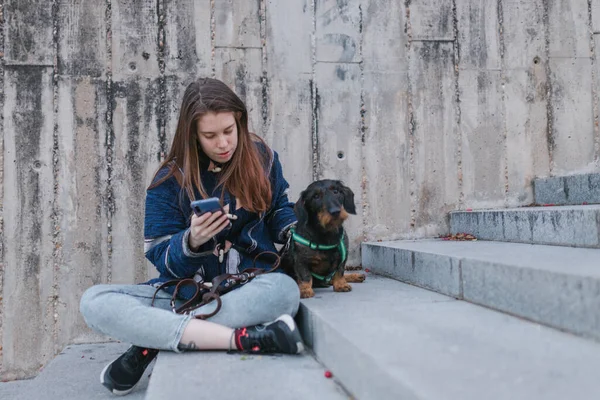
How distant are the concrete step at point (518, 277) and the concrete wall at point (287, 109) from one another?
30.6 inches

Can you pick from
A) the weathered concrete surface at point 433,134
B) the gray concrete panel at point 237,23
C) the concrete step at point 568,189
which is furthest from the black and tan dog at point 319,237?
the concrete step at point 568,189

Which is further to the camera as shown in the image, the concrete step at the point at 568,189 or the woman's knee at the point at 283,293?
the concrete step at the point at 568,189

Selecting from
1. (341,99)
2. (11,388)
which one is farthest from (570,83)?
(11,388)

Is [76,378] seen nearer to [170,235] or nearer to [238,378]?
[170,235]

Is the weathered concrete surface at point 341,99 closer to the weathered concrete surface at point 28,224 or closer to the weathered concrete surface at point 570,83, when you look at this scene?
the weathered concrete surface at point 570,83

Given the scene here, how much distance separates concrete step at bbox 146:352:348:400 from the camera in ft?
4.43

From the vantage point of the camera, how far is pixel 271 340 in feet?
5.49

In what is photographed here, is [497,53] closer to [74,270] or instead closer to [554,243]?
[554,243]

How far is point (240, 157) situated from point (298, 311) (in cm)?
71

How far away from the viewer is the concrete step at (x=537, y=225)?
2.00m

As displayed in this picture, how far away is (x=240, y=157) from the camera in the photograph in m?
2.12

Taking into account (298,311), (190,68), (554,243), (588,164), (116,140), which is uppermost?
(190,68)

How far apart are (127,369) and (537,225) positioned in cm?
194

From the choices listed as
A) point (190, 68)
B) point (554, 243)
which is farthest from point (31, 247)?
point (554, 243)
